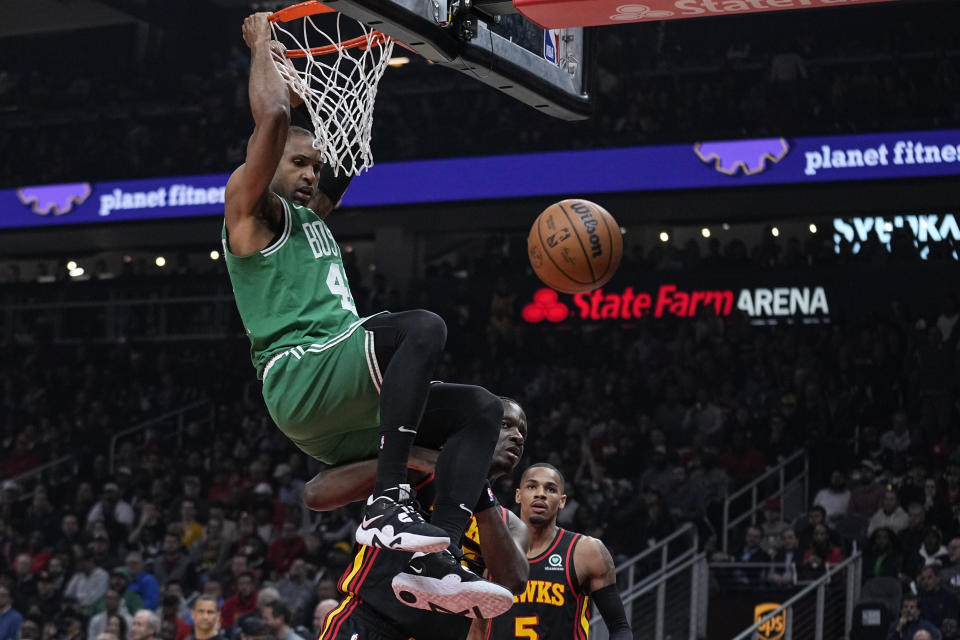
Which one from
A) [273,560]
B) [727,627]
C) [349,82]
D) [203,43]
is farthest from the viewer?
[203,43]

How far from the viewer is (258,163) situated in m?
3.69

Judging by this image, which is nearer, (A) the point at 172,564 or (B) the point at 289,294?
(B) the point at 289,294

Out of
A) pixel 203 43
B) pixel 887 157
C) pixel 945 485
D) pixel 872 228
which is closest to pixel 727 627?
pixel 945 485

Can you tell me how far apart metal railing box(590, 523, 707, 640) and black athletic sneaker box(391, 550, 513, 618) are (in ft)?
24.9

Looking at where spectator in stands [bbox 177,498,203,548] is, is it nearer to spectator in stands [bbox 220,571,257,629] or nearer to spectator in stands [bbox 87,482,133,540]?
spectator in stands [bbox 87,482,133,540]

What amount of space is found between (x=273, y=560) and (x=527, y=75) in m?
9.57

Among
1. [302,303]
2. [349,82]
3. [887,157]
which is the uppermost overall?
[887,157]

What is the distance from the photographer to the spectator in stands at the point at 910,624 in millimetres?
9883

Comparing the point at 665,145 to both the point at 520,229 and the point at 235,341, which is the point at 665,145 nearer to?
the point at 520,229

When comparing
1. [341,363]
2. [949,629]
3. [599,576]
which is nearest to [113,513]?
[949,629]

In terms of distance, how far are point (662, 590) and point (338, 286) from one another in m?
8.09

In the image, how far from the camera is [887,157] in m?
15.6

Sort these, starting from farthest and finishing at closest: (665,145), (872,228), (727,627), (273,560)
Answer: (872,228)
(665,145)
(273,560)
(727,627)

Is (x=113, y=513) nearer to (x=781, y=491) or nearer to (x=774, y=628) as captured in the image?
(x=781, y=491)
